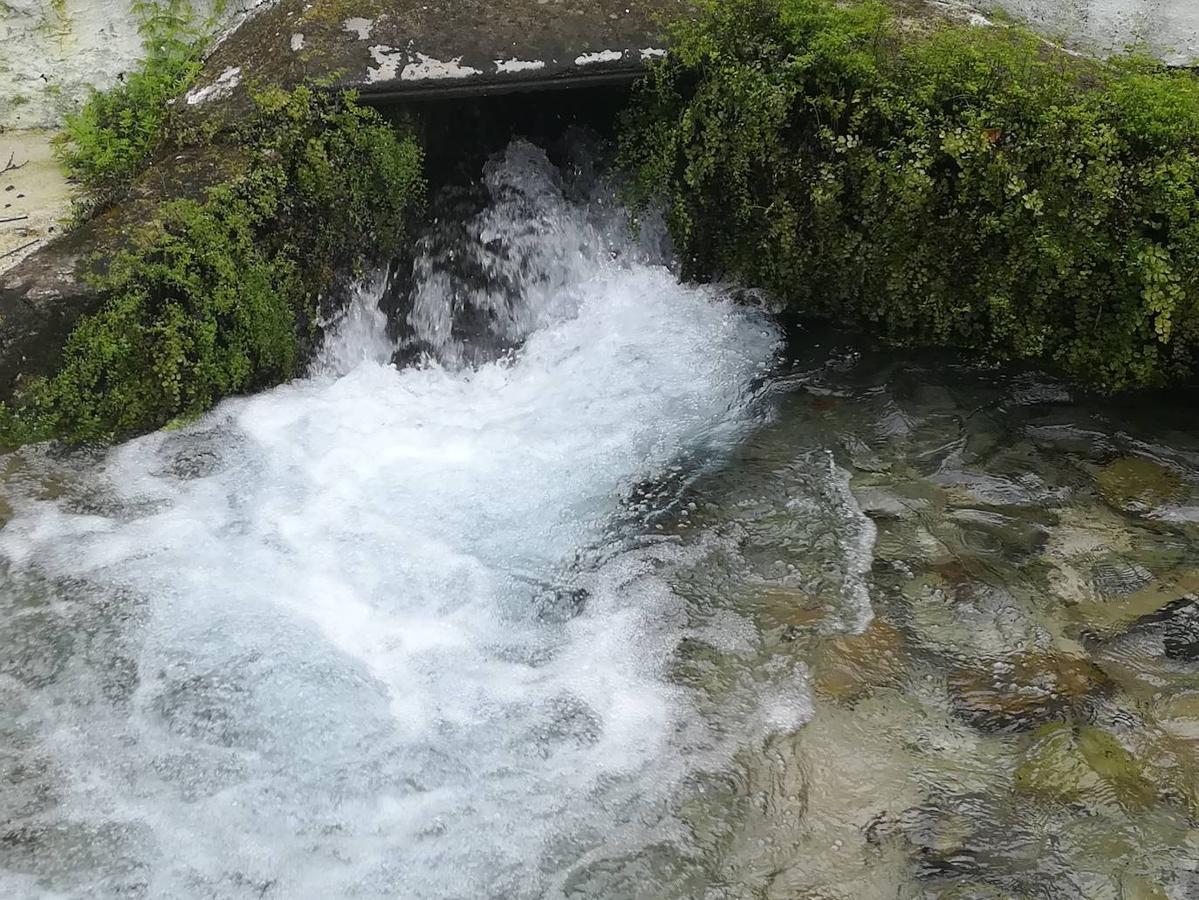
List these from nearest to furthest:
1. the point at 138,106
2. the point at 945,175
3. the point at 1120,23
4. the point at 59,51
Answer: the point at 945,175, the point at 1120,23, the point at 138,106, the point at 59,51

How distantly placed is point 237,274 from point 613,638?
9.01ft

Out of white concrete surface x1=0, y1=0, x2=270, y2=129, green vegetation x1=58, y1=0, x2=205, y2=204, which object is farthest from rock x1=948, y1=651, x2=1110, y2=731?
white concrete surface x1=0, y1=0, x2=270, y2=129

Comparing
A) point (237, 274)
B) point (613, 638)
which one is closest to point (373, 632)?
point (613, 638)

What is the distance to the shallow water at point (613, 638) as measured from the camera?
3.40 meters

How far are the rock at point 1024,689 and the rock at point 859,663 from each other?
254 millimetres

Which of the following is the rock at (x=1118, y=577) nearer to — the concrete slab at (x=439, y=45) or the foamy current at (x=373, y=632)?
the foamy current at (x=373, y=632)

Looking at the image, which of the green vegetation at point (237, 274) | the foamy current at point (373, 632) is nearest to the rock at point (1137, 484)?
the foamy current at point (373, 632)

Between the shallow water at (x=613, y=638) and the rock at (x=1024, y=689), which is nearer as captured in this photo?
the shallow water at (x=613, y=638)

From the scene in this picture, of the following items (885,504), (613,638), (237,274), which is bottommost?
(613,638)

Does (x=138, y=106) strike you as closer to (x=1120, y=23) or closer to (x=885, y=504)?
(x=885, y=504)

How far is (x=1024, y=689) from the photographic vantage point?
152 inches

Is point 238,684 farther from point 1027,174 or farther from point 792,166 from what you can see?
point 1027,174

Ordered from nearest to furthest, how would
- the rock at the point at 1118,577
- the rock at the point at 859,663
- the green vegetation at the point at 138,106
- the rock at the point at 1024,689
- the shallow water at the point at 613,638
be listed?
the shallow water at the point at 613,638
the rock at the point at 1024,689
the rock at the point at 859,663
the rock at the point at 1118,577
the green vegetation at the point at 138,106

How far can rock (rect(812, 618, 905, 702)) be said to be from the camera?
12.8 feet
